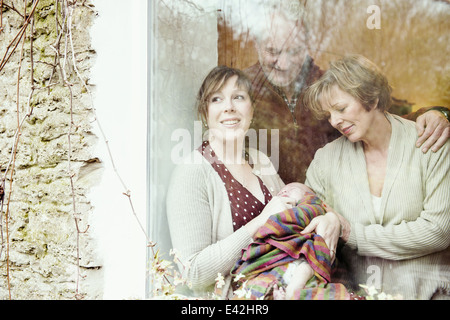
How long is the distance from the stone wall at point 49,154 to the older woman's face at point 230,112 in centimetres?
61

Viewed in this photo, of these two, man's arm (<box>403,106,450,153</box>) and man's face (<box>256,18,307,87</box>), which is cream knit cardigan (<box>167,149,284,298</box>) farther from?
man's arm (<box>403,106,450,153</box>)

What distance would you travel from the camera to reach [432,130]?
176 cm

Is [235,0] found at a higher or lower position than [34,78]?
higher

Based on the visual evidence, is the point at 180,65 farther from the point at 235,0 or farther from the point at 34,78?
the point at 34,78

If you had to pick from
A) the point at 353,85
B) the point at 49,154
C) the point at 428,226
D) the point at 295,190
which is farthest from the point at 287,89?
the point at 49,154

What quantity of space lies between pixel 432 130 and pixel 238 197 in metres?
0.86

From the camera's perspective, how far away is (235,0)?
2.08 meters

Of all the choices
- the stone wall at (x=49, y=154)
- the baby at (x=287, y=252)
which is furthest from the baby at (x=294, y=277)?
the stone wall at (x=49, y=154)

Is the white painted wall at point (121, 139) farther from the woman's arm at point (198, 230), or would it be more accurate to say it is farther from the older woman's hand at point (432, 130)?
the older woman's hand at point (432, 130)

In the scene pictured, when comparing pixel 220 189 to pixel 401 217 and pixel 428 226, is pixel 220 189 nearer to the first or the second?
pixel 401 217

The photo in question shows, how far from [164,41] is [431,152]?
1.31 meters

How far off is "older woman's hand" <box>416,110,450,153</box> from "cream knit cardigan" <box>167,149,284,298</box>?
0.61m
